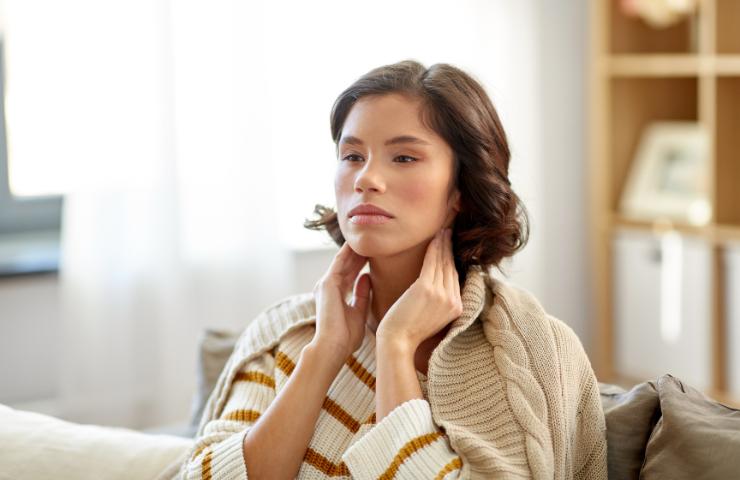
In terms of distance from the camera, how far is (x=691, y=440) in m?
1.48

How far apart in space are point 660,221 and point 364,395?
2507 millimetres

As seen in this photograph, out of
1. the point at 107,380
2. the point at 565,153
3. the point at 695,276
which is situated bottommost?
the point at 107,380

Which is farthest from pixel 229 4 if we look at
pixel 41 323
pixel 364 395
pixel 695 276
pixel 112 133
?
pixel 364 395

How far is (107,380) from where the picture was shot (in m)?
3.62

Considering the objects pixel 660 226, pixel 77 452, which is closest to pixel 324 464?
pixel 77 452

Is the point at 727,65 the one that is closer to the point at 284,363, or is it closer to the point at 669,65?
the point at 669,65

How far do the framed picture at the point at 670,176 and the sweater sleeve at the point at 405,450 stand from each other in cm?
254

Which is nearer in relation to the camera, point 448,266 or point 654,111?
point 448,266

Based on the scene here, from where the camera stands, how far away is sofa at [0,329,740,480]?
1.47 m

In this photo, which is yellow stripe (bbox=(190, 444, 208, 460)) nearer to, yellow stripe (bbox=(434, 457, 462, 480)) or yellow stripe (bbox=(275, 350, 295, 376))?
yellow stripe (bbox=(275, 350, 295, 376))

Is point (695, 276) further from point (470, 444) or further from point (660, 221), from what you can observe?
point (470, 444)

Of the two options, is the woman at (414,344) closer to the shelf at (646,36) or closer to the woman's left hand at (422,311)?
the woman's left hand at (422,311)

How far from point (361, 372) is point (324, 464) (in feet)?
0.56

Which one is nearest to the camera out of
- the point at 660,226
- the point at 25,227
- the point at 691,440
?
the point at 691,440
